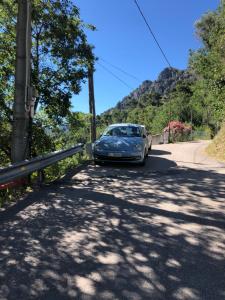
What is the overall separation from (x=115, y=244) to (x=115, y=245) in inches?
1.4

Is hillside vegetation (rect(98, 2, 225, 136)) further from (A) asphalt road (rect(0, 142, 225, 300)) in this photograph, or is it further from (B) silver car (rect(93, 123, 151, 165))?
(A) asphalt road (rect(0, 142, 225, 300))

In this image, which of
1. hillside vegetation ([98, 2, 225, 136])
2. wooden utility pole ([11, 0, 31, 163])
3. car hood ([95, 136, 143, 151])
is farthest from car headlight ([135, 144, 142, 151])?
hillside vegetation ([98, 2, 225, 136])

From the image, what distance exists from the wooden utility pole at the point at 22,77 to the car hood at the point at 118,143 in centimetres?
459

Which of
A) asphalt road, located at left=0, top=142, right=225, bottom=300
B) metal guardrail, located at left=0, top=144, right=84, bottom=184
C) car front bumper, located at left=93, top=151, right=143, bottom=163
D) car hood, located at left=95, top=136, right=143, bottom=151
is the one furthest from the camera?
car hood, located at left=95, top=136, right=143, bottom=151

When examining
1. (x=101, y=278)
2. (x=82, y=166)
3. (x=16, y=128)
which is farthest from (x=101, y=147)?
(x=101, y=278)

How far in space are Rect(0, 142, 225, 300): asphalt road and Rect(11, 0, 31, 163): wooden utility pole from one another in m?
1.38

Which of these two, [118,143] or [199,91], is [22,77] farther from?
[199,91]

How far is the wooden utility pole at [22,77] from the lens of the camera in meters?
8.38

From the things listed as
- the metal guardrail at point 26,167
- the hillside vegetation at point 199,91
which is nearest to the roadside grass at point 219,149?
the hillside vegetation at point 199,91

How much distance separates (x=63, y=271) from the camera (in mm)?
3994

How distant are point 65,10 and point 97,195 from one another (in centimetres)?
783

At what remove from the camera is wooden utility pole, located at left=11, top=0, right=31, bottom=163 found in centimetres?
838

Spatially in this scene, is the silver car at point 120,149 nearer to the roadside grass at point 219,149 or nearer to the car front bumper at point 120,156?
the car front bumper at point 120,156

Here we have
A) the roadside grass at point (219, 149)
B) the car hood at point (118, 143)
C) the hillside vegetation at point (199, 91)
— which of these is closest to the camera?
the car hood at point (118, 143)
